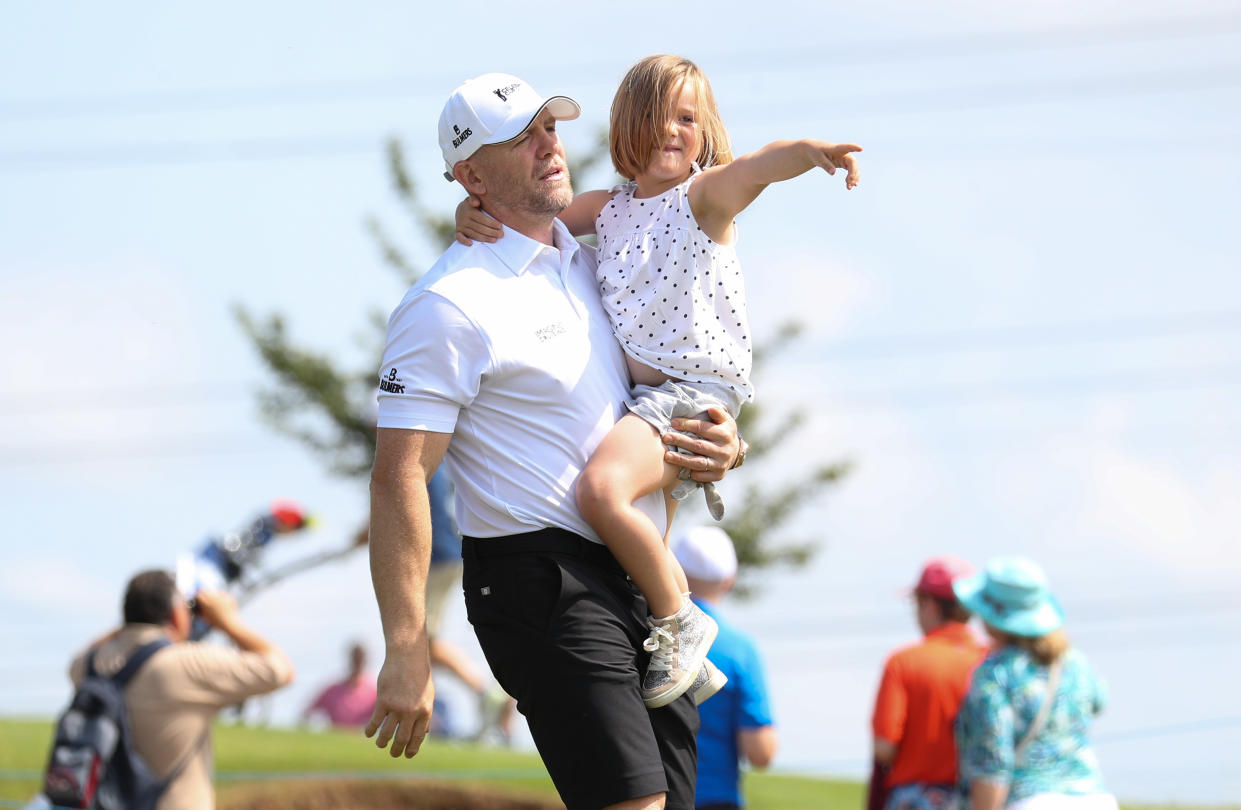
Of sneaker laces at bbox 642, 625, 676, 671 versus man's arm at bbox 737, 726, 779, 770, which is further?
man's arm at bbox 737, 726, 779, 770

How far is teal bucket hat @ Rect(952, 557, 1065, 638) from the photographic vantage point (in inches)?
219

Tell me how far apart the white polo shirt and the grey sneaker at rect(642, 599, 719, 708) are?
272 millimetres

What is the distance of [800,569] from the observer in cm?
1867

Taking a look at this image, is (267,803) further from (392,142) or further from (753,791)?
(392,142)

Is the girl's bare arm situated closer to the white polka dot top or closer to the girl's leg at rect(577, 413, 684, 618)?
the white polka dot top

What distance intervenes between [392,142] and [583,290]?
602 inches

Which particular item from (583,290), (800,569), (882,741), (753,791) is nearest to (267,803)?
(753,791)

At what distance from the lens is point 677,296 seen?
3801 mm

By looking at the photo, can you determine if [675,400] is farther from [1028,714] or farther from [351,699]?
[351,699]

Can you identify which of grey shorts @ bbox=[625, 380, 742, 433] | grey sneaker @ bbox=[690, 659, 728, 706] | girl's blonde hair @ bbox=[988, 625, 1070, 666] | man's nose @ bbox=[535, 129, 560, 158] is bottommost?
girl's blonde hair @ bbox=[988, 625, 1070, 666]

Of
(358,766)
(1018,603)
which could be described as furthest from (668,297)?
(358,766)

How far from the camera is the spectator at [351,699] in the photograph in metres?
13.5

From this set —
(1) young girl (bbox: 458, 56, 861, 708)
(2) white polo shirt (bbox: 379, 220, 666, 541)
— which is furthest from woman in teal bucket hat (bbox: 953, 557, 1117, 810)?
(2) white polo shirt (bbox: 379, 220, 666, 541)

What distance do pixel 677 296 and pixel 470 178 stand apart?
61 centimetres
